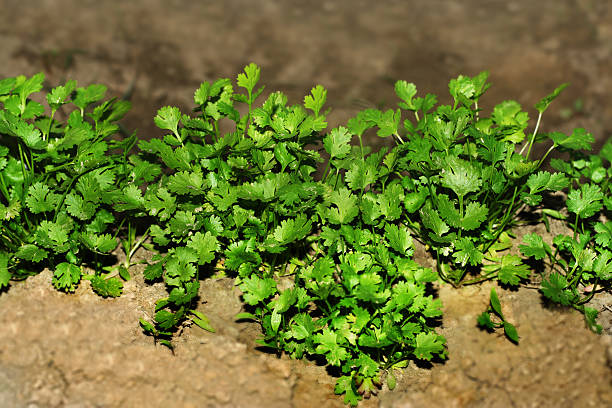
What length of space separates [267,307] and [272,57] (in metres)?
2.56

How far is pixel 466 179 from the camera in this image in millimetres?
2193

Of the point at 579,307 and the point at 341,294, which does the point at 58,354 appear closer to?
the point at 341,294

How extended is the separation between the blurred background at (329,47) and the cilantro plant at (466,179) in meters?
1.23

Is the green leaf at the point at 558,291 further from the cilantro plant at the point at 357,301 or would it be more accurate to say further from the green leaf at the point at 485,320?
the cilantro plant at the point at 357,301

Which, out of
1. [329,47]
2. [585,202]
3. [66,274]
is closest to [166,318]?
[66,274]

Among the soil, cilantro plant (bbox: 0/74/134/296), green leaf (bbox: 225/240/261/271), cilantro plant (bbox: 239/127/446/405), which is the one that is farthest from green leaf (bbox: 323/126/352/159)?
cilantro plant (bbox: 0/74/134/296)

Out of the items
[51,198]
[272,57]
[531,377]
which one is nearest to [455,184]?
[531,377]

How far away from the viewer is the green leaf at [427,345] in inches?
79.8

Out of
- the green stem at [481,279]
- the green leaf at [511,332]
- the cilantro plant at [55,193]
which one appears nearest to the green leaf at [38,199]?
the cilantro plant at [55,193]

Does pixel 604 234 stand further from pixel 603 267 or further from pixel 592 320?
pixel 592 320

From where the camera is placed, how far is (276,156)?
2309 mm

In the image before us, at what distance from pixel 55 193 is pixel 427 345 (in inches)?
66.1

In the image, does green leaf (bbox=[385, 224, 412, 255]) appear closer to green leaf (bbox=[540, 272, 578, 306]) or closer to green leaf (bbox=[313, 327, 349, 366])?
green leaf (bbox=[313, 327, 349, 366])

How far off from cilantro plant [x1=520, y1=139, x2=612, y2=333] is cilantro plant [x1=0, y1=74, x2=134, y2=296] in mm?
1779
